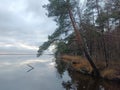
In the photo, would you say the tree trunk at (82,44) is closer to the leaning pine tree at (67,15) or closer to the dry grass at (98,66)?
the leaning pine tree at (67,15)

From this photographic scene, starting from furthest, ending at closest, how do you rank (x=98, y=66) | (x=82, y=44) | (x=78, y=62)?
(x=78, y=62) < (x=98, y=66) < (x=82, y=44)

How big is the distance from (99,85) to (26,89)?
6.89m

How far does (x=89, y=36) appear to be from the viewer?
43969 mm

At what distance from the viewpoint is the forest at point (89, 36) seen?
37.3m

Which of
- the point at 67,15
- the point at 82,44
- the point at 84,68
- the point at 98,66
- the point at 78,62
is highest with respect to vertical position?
the point at 67,15

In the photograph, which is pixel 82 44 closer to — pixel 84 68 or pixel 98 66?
pixel 98 66

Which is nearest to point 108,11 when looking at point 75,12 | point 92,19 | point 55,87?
point 92,19

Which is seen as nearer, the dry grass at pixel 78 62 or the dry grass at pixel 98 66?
the dry grass at pixel 98 66

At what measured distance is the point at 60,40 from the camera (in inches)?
1618

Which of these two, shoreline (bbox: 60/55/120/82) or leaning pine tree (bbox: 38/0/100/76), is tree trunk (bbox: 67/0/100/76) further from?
shoreline (bbox: 60/55/120/82)

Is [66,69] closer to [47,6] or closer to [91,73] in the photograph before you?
[91,73]

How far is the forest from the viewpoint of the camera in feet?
122

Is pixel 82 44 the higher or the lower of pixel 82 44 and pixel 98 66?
the higher

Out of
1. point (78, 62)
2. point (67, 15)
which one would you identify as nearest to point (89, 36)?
point (78, 62)
